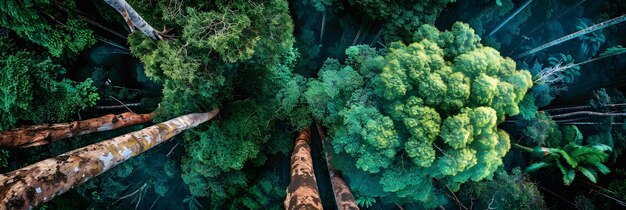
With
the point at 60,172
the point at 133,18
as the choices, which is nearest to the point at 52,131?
the point at 133,18

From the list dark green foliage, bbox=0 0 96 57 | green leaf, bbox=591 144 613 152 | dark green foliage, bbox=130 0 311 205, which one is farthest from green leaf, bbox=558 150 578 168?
dark green foliage, bbox=0 0 96 57

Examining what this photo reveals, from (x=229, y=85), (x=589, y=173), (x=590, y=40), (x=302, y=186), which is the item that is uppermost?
(x=590, y=40)

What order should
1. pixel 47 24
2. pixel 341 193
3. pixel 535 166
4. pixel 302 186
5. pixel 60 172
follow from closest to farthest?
1. pixel 60 172
2. pixel 302 186
3. pixel 341 193
4. pixel 47 24
5. pixel 535 166

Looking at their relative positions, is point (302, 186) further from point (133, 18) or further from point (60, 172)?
point (133, 18)

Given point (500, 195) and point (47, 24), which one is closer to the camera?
point (47, 24)

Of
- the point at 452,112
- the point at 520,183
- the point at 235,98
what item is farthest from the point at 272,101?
the point at 520,183

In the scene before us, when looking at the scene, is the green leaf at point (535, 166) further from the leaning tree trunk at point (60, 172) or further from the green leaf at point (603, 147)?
the leaning tree trunk at point (60, 172)

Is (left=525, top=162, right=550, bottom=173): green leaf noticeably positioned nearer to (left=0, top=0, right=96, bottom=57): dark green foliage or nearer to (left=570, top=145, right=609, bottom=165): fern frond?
(left=570, top=145, right=609, bottom=165): fern frond
